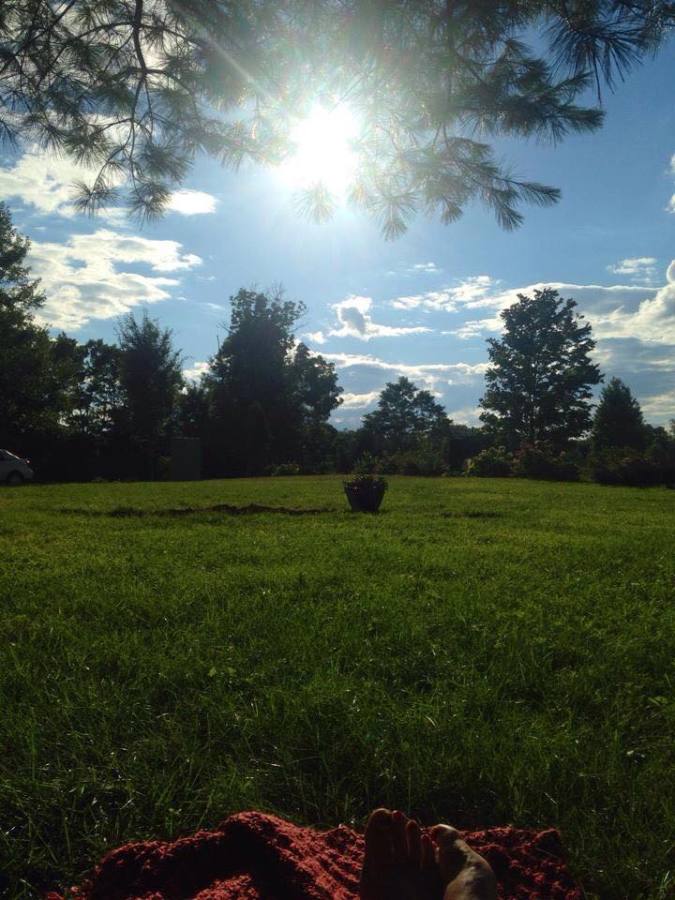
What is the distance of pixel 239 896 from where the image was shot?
4.08ft

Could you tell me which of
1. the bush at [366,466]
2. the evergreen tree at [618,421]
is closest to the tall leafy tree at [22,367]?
the bush at [366,466]

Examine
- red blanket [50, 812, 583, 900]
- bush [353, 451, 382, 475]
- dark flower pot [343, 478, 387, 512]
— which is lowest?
Result: red blanket [50, 812, 583, 900]

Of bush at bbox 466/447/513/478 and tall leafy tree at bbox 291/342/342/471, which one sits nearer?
bush at bbox 466/447/513/478

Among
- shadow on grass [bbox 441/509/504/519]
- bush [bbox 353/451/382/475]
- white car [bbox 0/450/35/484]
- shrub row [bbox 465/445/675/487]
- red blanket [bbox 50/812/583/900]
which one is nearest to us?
red blanket [bbox 50/812/583/900]

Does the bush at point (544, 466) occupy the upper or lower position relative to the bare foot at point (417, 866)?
upper

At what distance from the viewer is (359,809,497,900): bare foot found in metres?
1.12

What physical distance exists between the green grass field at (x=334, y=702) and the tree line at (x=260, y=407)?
1208cm

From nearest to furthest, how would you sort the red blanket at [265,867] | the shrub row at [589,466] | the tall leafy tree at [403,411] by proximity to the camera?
the red blanket at [265,867], the shrub row at [589,466], the tall leafy tree at [403,411]

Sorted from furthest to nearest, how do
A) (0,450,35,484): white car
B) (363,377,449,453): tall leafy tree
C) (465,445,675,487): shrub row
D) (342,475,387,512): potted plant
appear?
(363,377,449,453): tall leafy tree
(0,450,35,484): white car
(465,445,675,487): shrub row
(342,475,387,512): potted plant

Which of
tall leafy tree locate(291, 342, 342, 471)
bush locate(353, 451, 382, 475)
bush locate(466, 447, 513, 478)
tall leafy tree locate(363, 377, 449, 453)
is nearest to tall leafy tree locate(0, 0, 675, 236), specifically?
bush locate(353, 451, 382, 475)

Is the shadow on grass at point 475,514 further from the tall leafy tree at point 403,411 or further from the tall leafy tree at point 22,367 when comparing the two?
the tall leafy tree at point 403,411

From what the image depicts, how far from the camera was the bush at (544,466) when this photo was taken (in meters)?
22.0

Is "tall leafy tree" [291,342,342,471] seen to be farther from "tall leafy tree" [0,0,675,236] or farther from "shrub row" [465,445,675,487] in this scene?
"tall leafy tree" [0,0,675,236]

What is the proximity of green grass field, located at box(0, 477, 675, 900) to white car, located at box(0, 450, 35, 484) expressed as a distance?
1872 centimetres
